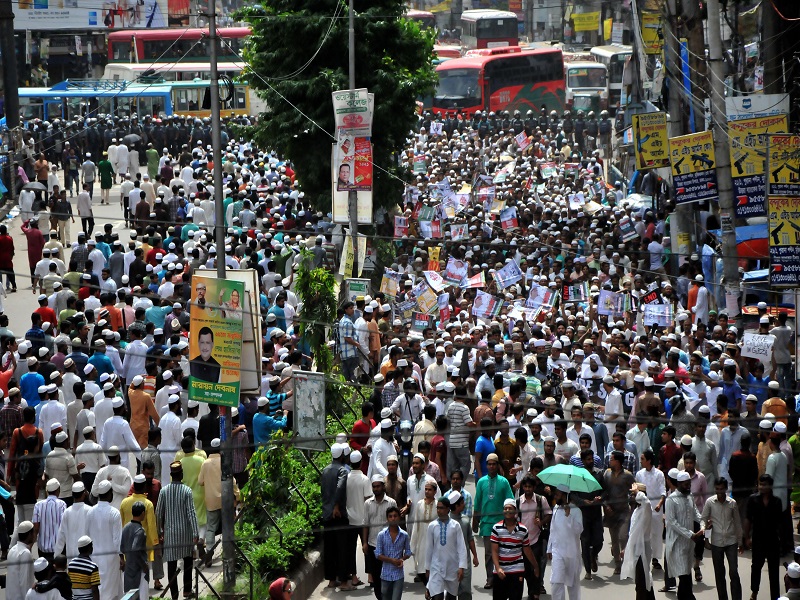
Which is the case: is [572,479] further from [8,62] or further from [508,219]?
[8,62]

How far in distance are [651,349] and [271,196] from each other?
12379mm

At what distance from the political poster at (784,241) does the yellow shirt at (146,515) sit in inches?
306

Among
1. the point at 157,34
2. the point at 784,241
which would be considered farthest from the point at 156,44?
the point at 784,241

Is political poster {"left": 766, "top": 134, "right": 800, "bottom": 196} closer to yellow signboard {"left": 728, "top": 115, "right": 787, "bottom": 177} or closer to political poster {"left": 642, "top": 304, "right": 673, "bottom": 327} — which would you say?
yellow signboard {"left": 728, "top": 115, "right": 787, "bottom": 177}

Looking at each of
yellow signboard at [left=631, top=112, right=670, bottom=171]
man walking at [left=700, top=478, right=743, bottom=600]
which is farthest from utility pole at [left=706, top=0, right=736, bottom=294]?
man walking at [left=700, top=478, right=743, bottom=600]

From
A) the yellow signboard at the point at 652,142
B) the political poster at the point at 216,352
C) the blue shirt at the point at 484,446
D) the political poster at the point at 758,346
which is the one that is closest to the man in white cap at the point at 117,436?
the political poster at the point at 216,352

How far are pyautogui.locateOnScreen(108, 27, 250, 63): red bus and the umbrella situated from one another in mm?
42219

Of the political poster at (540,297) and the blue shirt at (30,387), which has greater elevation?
the political poster at (540,297)

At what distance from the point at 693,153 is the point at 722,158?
0.63m

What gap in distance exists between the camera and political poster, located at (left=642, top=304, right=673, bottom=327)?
17141mm

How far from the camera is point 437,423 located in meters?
12.4

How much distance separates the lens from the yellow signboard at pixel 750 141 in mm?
17688

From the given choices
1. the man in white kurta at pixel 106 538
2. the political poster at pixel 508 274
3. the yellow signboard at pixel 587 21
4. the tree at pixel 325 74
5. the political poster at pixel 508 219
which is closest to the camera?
the man in white kurta at pixel 106 538

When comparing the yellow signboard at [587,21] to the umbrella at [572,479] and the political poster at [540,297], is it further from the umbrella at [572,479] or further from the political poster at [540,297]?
the umbrella at [572,479]
